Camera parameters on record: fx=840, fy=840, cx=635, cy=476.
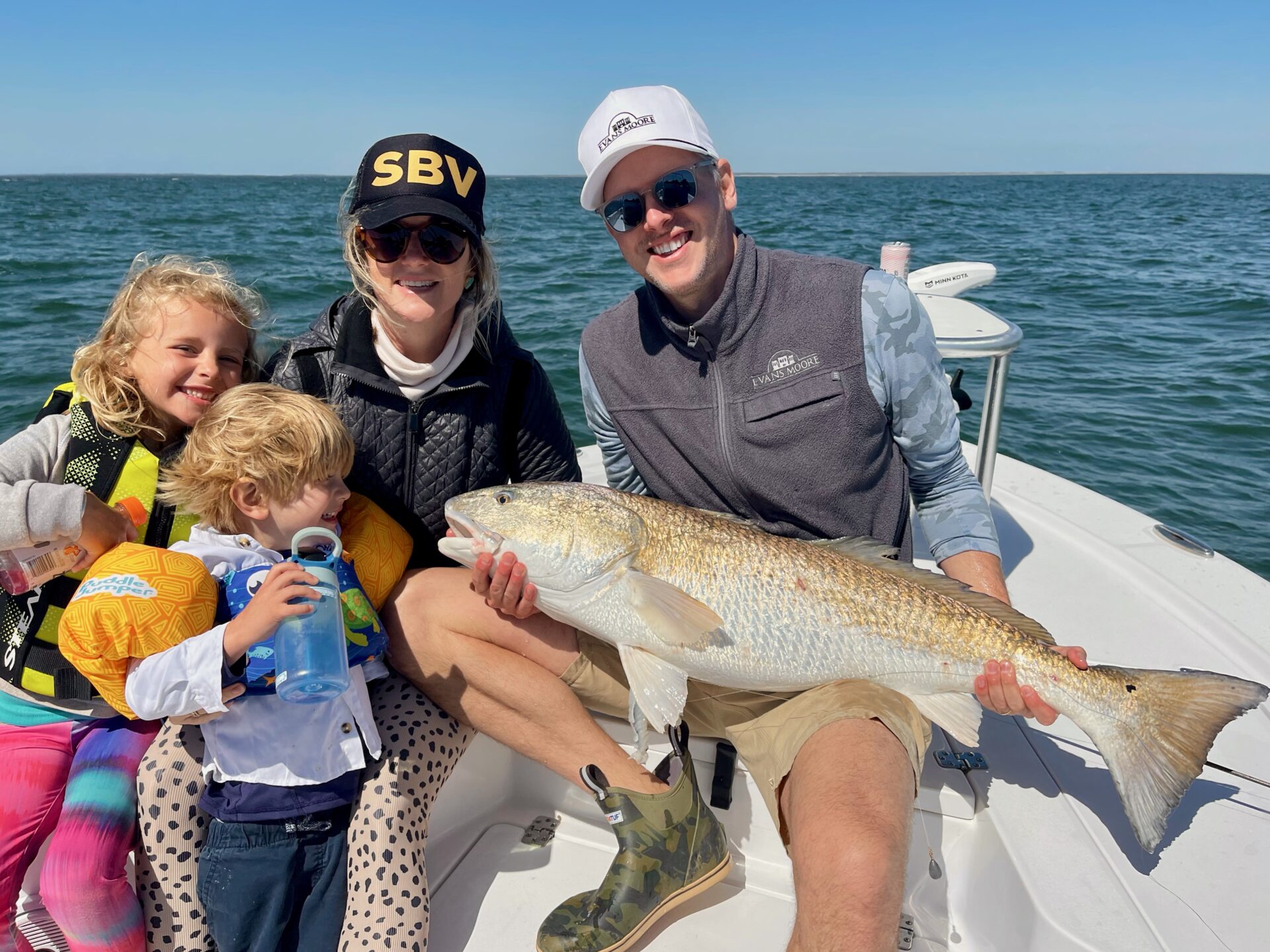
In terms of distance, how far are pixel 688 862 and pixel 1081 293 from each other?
1932 cm

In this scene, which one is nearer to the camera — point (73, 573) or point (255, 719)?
point (255, 719)

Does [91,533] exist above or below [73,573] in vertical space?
above

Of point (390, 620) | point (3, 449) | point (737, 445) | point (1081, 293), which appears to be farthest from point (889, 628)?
point (1081, 293)

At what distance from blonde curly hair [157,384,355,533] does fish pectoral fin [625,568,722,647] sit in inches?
37.9

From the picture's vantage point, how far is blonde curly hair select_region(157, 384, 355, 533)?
2.22 m

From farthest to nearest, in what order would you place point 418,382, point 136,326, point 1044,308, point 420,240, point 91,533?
point 1044,308, point 418,382, point 420,240, point 136,326, point 91,533

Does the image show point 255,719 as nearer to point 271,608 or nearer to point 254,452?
point 271,608

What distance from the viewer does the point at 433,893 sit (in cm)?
262

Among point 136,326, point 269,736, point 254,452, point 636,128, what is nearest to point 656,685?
point 269,736

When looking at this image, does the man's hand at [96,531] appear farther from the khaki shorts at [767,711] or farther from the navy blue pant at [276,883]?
A: the khaki shorts at [767,711]

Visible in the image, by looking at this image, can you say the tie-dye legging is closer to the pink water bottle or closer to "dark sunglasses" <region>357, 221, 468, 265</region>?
the pink water bottle

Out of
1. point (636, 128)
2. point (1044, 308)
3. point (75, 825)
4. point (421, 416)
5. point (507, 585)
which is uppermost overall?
point (636, 128)

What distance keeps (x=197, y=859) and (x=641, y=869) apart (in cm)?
118

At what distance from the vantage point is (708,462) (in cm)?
289
